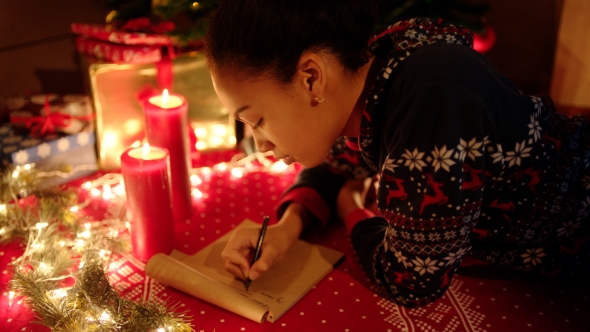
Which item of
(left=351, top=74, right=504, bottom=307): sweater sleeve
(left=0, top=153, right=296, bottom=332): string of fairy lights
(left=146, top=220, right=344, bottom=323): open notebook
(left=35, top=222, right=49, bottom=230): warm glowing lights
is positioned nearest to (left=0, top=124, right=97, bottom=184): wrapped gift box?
(left=0, top=153, right=296, bottom=332): string of fairy lights

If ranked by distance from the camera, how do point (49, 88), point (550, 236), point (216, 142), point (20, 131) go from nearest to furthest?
point (550, 236)
point (20, 131)
point (216, 142)
point (49, 88)

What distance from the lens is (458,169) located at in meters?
0.70

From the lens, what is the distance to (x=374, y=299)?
0.87m

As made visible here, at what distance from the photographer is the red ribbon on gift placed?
4.03 ft

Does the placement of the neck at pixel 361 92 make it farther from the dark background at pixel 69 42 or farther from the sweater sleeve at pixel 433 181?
the dark background at pixel 69 42

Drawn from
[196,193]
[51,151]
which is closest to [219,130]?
[196,193]

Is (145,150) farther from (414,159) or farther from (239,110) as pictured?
(414,159)

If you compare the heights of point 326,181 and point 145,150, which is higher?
point 145,150

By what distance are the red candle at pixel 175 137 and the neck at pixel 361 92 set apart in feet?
1.22

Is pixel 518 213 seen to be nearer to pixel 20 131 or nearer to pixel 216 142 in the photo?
pixel 216 142

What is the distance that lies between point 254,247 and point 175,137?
1.03 ft

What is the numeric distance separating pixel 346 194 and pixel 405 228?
1.08 ft

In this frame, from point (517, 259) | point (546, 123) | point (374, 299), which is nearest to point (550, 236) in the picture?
point (517, 259)

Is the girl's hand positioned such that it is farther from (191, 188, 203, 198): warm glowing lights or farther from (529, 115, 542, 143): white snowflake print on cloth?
(529, 115, 542, 143): white snowflake print on cloth
